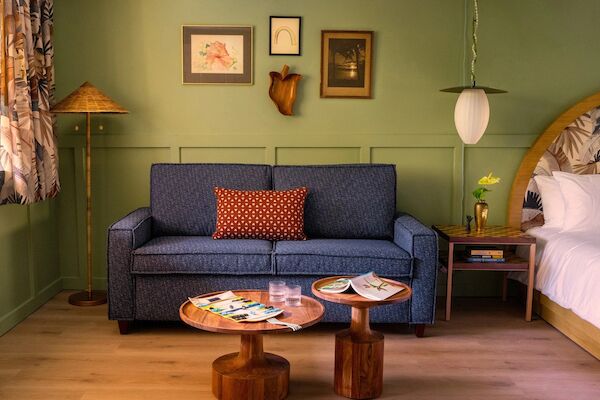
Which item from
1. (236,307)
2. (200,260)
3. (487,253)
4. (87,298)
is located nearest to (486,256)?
(487,253)

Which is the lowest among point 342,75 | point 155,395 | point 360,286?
point 155,395

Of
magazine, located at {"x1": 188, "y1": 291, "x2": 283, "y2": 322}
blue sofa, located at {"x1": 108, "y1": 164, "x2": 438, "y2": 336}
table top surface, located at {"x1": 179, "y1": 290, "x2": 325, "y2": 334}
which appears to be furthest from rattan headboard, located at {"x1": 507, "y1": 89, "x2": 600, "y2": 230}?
magazine, located at {"x1": 188, "y1": 291, "x2": 283, "y2": 322}

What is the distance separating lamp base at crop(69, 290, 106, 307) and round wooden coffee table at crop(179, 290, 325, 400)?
1.50 metres

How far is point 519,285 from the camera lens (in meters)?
4.26

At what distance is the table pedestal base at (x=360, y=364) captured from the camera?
2.71 meters

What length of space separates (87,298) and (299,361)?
1.66 meters

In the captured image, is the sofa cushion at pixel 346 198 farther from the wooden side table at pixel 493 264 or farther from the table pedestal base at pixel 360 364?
the table pedestal base at pixel 360 364

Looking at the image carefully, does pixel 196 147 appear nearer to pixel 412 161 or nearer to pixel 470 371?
pixel 412 161

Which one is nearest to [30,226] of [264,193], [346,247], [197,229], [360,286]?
[197,229]

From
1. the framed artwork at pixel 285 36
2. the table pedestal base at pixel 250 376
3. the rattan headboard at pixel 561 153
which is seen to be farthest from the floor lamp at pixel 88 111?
the rattan headboard at pixel 561 153

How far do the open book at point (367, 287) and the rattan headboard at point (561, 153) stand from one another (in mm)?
1747

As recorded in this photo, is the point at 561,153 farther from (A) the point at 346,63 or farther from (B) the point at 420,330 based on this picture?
(B) the point at 420,330

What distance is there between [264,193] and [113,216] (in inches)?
46.4

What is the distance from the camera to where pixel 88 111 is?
3867 mm
